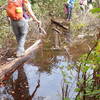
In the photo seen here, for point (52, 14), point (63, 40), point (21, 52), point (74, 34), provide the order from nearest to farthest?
1. point (21, 52)
2. point (63, 40)
3. point (74, 34)
4. point (52, 14)

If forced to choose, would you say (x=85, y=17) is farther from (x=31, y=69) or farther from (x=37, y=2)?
(x=31, y=69)

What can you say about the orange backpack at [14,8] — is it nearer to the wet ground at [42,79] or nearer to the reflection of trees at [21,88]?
the wet ground at [42,79]

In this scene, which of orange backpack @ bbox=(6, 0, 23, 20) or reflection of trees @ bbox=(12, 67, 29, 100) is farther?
orange backpack @ bbox=(6, 0, 23, 20)

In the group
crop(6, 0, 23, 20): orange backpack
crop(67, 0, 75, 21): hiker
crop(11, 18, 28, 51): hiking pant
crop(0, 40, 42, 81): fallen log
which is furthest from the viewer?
crop(67, 0, 75, 21): hiker

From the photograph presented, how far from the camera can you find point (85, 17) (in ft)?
46.7

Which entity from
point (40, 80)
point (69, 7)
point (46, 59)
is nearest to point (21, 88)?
point (40, 80)

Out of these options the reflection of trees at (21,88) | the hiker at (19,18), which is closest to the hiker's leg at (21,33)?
the hiker at (19,18)

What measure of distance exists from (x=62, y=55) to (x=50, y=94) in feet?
9.40

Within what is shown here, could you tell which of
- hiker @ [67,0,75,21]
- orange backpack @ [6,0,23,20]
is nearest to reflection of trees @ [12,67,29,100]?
orange backpack @ [6,0,23,20]

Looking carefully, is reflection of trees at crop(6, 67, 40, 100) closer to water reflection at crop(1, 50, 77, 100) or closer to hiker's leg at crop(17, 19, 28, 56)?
water reflection at crop(1, 50, 77, 100)

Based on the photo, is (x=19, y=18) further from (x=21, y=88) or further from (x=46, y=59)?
(x=21, y=88)

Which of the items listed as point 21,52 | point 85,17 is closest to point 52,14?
point 85,17

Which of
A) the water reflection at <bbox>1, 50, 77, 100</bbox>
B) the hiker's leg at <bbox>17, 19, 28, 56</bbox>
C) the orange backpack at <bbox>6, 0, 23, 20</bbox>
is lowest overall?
the water reflection at <bbox>1, 50, 77, 100</bbox>

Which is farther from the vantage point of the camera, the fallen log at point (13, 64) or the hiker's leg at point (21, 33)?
the hiker's leg at point (21, 33)
